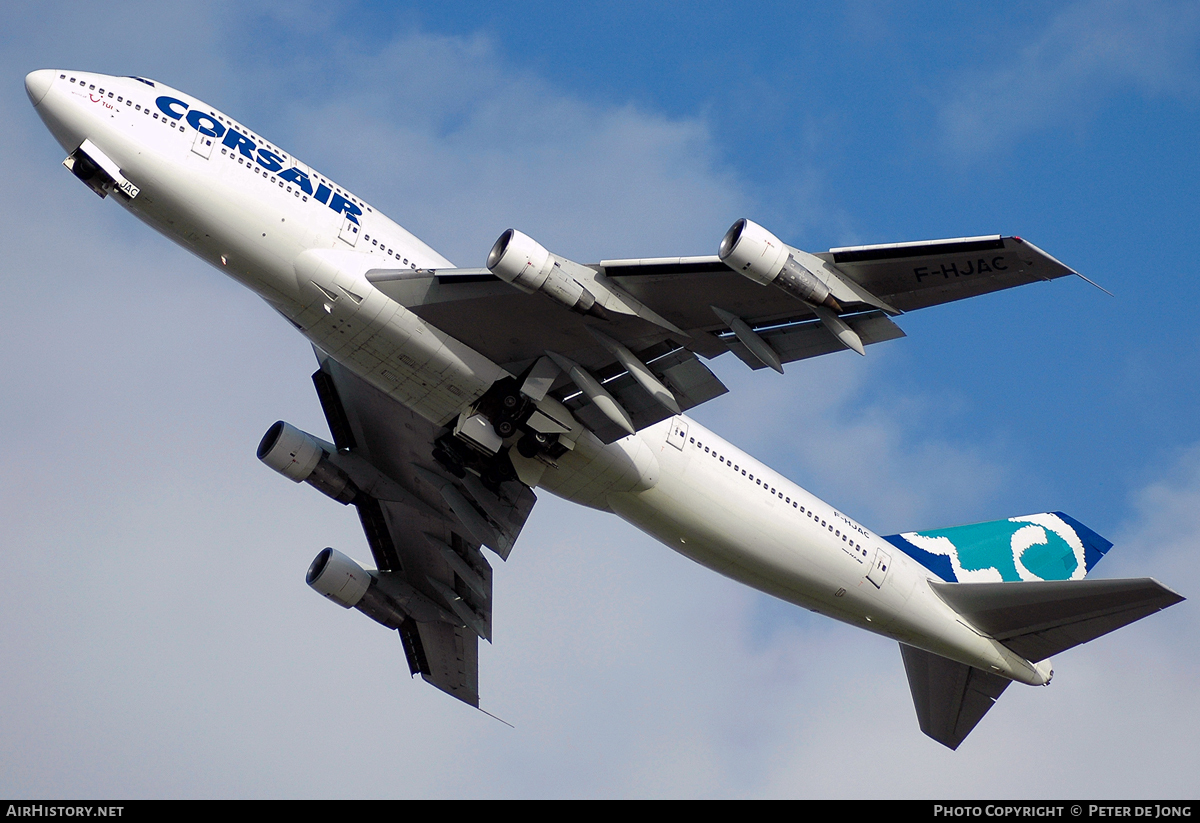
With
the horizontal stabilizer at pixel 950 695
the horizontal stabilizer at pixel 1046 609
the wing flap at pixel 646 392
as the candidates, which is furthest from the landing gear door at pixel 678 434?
the horizontal stabilizer at pixel 950 695

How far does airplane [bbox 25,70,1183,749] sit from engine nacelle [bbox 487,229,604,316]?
46 mm

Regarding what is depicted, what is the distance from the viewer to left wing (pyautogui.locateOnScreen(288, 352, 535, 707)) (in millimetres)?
30109

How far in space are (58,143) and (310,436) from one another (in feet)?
33.7

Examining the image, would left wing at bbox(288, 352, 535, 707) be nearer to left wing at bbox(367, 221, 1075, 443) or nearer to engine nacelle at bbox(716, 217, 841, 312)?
left wing at bbox(367, 221, 1075, 443)

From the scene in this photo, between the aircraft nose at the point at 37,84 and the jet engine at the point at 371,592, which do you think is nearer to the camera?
the aircraft nose at the point at 37,84

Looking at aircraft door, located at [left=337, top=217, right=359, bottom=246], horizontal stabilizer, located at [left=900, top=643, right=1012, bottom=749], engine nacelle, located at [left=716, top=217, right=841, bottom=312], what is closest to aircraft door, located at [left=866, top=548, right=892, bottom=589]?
horizontal stabilizer, located at [left=900, top=643, right=1012, bottom=749]

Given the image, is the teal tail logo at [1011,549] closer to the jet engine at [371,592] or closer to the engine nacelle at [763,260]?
the engine nacelle at [763,260]

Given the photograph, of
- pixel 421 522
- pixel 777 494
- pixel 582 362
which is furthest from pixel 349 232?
pixel 777 494

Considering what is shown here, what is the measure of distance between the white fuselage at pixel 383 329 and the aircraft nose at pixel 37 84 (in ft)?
0.16

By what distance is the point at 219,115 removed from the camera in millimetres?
24656

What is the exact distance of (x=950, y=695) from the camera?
31969 mm

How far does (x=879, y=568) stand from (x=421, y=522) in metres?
12.6

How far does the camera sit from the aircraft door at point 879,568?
29.2m
